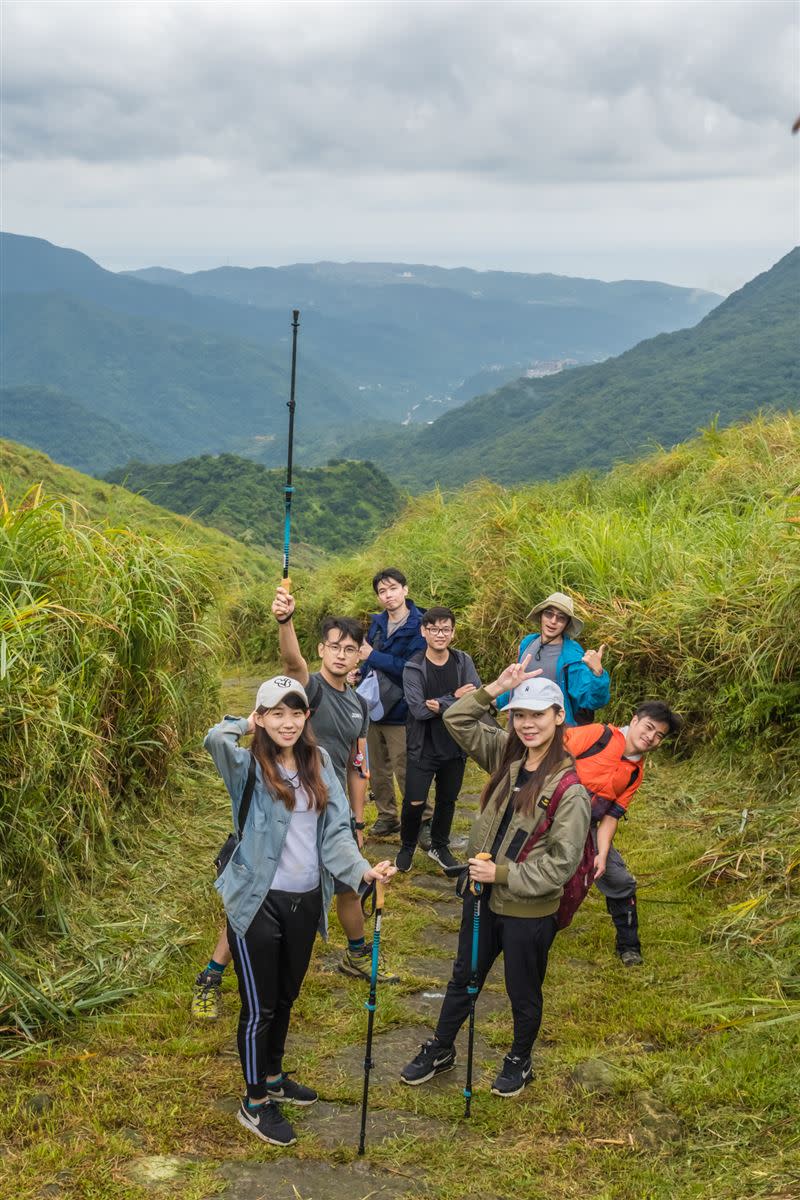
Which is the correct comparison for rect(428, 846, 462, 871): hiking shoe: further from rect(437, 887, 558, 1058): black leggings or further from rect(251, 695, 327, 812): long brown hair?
rect(251, 695, 327, 812): long brown hair

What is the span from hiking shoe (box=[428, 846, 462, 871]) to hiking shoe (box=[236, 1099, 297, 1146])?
2875mm

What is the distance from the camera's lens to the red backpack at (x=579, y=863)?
3.92m

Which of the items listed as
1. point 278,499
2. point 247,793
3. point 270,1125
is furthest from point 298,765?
point 278,499

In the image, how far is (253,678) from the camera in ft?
48.0

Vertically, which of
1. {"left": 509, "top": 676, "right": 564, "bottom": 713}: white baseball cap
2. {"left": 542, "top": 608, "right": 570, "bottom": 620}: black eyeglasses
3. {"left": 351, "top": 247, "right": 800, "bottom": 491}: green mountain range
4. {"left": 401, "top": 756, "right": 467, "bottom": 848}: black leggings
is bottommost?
{"left": 401, "top": 756, "right": 467, "bottom": 848}: black leggings

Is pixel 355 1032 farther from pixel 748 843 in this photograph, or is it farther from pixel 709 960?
pixel 748 843

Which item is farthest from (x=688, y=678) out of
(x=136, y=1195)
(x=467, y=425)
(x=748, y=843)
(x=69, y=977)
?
(x=467, y=425)

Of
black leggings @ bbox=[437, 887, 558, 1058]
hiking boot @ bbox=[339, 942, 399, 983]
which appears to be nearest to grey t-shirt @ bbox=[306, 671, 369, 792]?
hiking boot @ bbox=[339, 942, 399, 983]

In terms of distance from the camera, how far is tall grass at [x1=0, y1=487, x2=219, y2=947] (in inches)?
186

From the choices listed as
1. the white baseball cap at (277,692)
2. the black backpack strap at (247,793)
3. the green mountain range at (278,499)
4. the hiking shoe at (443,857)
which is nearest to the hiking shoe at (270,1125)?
the black backpack strap at (247,793)

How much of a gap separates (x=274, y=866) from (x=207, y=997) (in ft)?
4.27

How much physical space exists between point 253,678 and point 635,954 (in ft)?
32.6

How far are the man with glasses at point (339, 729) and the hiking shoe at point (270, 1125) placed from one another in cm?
86

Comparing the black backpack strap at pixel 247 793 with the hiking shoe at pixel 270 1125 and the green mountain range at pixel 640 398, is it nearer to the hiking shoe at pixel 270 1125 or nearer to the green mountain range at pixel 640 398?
the hiking shoe at pixel 270 1125
